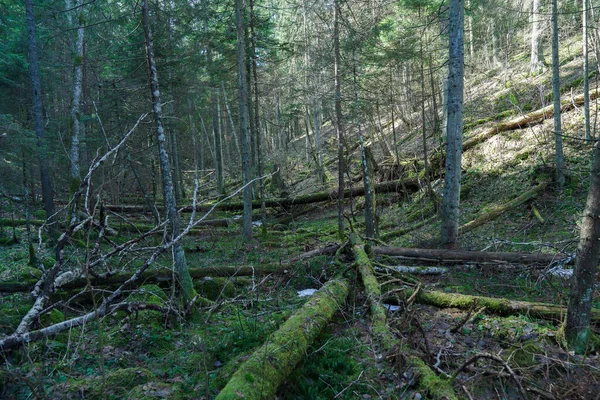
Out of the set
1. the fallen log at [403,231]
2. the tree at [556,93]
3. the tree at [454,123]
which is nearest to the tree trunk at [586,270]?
the tree at [454,123]

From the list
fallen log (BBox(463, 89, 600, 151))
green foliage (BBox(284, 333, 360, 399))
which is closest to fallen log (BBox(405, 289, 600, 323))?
green foliage (BBox(284, 333, 360, 399))

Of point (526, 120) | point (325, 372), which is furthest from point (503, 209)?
point (325, 372)

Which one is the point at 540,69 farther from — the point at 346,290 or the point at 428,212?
the point at 346,290

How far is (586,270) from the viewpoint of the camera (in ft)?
12.4

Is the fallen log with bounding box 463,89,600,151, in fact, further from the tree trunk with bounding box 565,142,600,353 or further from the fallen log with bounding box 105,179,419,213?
the tree trunk with bounding box 565,142,600,353

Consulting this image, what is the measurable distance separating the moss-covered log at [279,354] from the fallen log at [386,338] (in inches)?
26.0

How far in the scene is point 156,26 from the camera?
8.01 meters

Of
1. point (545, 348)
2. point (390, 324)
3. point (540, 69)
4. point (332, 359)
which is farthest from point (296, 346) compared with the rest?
point (540, 69)

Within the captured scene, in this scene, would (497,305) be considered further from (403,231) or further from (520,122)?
(520,122)

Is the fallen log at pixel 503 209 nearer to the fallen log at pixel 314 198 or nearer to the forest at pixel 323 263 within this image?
the forest at pixel 323 263

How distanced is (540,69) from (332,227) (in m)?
14.3

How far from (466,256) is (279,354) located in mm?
5744

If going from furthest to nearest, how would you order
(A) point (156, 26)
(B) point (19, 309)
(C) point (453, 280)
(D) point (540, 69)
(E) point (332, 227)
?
1. (D) point (540, 69)
2. (E) point (332, 227)
3. (A) point (156, 26)
4. (C) point (453, 280)
5. (B) point (19, 309)

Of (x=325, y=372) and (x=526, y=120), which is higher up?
(x=526, y=120)
